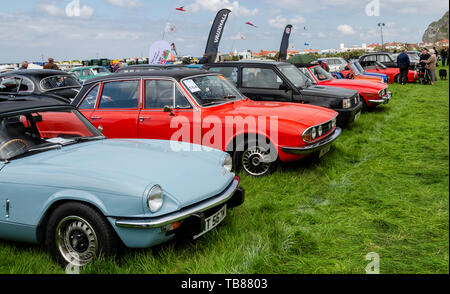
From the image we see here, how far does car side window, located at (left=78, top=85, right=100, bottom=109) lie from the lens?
6.21 meters

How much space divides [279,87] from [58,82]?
6.79m

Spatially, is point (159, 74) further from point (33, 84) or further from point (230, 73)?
point (33, 84)

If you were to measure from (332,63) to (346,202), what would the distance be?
23.3 meters

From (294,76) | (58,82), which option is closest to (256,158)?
(294,76)

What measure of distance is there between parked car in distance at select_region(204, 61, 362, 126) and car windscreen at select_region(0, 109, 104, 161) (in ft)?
14.7

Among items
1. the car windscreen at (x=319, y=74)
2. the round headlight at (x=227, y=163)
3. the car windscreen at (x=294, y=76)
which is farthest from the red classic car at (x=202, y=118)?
the car windscreen at (x=319, y=74)

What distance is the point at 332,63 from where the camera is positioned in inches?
1049

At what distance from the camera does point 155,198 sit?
10.1 ft

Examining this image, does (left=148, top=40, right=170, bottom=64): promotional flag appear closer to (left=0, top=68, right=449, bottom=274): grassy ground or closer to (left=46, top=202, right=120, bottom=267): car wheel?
(left=0, top=68, right=449, bottom=274): grassy ground

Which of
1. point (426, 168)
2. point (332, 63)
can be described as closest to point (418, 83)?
point (332, 63)

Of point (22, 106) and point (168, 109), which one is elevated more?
point (22, 106)

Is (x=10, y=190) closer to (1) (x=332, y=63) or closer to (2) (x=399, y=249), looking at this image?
(2) (x=399, y=249)

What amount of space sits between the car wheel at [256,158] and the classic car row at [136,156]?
0.6 inches

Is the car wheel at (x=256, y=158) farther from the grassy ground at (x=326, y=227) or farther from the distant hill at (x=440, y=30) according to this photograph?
the distant hill at (x=440, y=30)
